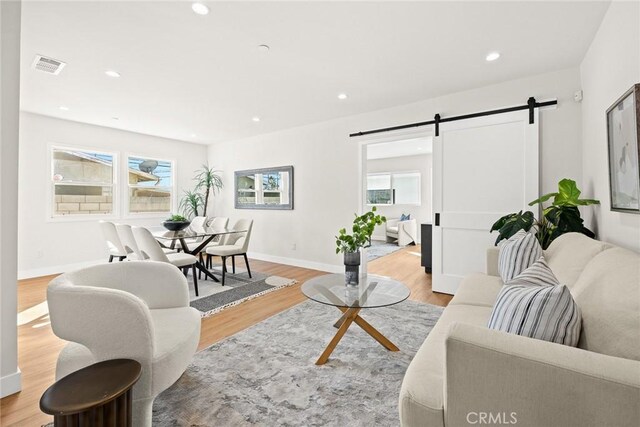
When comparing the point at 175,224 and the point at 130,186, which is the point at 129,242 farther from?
the point at 130,186

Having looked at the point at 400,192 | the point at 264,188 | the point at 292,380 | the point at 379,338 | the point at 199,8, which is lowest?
the point at 292,380

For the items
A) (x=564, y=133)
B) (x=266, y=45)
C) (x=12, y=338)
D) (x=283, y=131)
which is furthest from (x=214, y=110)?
(x=564, y=133)

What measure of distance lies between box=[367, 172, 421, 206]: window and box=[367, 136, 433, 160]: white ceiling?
605 millimetres

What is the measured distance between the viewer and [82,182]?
4.93 m

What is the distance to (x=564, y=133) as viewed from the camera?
2.97 meters

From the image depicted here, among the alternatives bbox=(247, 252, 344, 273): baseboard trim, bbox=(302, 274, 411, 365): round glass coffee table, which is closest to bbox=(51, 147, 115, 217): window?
bbox=(247, 252, 344, 273): baseboard trim

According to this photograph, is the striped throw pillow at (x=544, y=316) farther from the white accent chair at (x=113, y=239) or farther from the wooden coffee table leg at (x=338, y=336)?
the white accent chair at (x=113, y=239)

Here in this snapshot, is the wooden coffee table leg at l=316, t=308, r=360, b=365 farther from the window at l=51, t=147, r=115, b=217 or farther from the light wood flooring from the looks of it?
the window at l=51, t=147, r=115, b=217

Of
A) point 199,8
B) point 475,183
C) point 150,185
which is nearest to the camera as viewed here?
point 199,8

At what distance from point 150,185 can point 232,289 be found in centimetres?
346

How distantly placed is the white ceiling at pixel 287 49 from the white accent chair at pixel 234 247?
5.77ft

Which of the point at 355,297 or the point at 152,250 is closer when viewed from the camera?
the point at 355,297

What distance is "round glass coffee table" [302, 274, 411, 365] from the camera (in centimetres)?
200

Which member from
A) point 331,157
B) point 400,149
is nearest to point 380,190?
point 400,149
